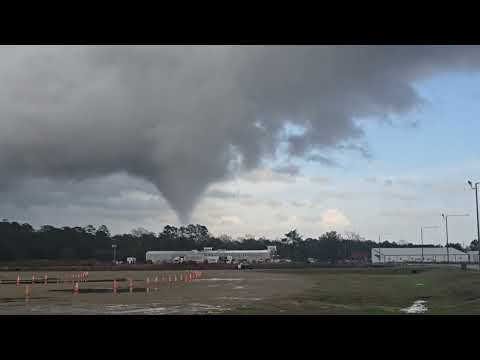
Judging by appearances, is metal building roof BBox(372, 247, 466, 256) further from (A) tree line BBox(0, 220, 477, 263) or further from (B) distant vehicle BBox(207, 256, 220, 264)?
(B) distant vehicle BBox(207, 256, 220, 264)

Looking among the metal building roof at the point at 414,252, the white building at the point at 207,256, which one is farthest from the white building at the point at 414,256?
the white building at the point at 207,256

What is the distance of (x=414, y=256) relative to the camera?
159500 mm

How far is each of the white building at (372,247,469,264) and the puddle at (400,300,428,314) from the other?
13250 centimetres

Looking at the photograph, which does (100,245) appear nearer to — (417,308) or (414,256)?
(414,256)

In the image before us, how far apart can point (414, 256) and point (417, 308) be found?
144 meters

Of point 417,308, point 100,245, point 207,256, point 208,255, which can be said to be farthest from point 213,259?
point 417,308

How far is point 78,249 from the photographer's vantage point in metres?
152

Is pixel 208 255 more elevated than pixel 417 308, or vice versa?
pixel 417 308

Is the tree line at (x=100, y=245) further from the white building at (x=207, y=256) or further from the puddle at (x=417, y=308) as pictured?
the puddle at (x=417, y=308)

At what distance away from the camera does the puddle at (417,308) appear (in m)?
21.9

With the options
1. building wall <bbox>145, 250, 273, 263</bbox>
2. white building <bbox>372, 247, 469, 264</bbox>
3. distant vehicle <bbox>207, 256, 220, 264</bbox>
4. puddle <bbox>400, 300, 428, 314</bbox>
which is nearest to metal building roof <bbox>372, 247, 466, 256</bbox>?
white building <bbox>372, 247, 469, 264</bbox>
